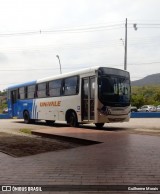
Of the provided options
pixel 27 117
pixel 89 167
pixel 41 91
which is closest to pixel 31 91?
pixel 41 91

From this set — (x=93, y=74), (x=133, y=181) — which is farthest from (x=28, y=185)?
(x=93, y=74)

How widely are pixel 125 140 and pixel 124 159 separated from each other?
3398 millimetres

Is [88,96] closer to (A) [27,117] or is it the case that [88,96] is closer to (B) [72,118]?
(B) [72,118]

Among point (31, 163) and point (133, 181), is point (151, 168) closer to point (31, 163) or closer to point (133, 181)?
point (133, 181)

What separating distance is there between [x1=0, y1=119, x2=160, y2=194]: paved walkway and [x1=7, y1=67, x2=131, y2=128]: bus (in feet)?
22.2

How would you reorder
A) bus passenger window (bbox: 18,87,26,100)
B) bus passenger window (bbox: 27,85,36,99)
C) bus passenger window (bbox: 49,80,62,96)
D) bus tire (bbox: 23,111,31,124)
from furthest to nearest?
bus passenger window (bbox: 18,87,26,100) < bus tire (bbox: 23,111,31,124) < bus passenger window (bbox: 27,85,36,99) < bus passenger window (bbox: 49,80,62,96)

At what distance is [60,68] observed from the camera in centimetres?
4812

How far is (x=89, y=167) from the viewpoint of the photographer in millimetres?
7016

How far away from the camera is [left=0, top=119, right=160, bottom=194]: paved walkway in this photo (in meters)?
5.93

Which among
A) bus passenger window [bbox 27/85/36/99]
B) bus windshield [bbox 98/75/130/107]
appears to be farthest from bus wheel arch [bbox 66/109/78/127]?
bus passenger window [bbox 27/85/36/99]

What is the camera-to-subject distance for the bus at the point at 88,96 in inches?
650

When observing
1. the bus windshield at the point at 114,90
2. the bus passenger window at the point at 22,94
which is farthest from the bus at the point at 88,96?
the bus passenger window at the point at 22,94

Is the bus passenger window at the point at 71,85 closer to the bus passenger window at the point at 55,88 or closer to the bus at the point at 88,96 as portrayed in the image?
the bus at the point at 88,96

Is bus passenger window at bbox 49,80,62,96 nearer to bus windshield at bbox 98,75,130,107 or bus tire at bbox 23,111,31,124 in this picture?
bus windshield at bbox 98,75,130,107
